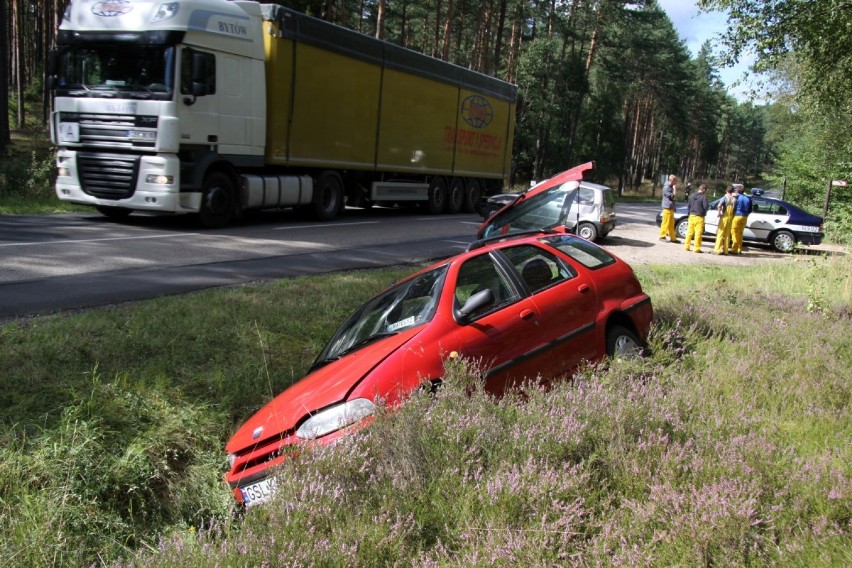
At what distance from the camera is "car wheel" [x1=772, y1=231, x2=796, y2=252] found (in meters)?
20.3

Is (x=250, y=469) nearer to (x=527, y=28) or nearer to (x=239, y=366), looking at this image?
(x=239, y=366)

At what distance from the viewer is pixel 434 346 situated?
4.68 metres

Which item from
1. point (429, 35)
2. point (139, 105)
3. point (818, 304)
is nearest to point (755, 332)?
point (818, 304)

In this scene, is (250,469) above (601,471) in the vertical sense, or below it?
below

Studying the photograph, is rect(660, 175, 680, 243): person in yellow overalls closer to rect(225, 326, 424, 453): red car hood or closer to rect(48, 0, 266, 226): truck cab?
rect(48, 0, 266, 226): truck cab

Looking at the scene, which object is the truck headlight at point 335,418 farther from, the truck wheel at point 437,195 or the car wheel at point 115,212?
the truck wheel at point 437,195

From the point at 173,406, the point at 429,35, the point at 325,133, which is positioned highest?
the point at 429,35

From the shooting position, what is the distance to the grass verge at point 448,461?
2.98 meters

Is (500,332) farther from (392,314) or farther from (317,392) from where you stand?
(317,392)

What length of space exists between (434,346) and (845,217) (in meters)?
25.0

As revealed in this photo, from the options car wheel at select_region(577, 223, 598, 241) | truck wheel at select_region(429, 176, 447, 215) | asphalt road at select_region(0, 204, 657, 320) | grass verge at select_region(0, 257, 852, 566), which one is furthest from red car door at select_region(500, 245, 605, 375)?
truck wheel at select_region(429, 176, 447, 215)

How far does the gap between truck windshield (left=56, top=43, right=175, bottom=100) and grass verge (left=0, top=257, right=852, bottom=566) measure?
7905 mm

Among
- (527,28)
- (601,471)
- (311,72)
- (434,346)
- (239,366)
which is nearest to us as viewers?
(601,471)

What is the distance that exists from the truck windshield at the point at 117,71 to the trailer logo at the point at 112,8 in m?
0.64
